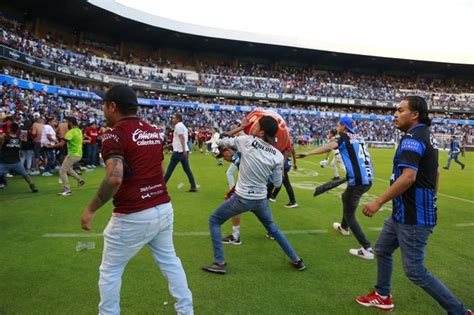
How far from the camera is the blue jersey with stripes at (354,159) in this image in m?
5.05

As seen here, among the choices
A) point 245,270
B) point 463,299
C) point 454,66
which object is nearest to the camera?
point 463,299

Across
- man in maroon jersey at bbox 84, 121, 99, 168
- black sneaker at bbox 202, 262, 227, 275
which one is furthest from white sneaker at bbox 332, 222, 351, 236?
man in maroon jersey at bbox 84, 121, 99, 168

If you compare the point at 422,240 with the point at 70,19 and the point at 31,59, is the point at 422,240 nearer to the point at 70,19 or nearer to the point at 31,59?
the point at 31,59

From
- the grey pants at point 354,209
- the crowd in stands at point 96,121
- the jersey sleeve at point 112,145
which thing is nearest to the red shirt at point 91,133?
the crowd in stands at point 96,121

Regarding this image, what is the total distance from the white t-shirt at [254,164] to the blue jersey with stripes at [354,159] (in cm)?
147

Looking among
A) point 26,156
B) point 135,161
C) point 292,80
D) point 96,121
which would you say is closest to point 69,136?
point 26,156

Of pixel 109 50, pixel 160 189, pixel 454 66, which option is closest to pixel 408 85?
pixel 454 66

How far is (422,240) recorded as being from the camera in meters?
3.02

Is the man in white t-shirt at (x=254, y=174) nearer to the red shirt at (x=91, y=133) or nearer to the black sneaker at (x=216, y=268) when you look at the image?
the black sneaker at (x=216, y=268)

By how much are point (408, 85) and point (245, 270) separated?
6555 cm

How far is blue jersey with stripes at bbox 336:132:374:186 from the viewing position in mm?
5055

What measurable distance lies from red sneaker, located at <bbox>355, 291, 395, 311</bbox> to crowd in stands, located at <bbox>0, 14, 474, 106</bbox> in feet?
132

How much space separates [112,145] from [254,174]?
1.93 meters

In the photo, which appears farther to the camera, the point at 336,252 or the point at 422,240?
the point at 336,252
